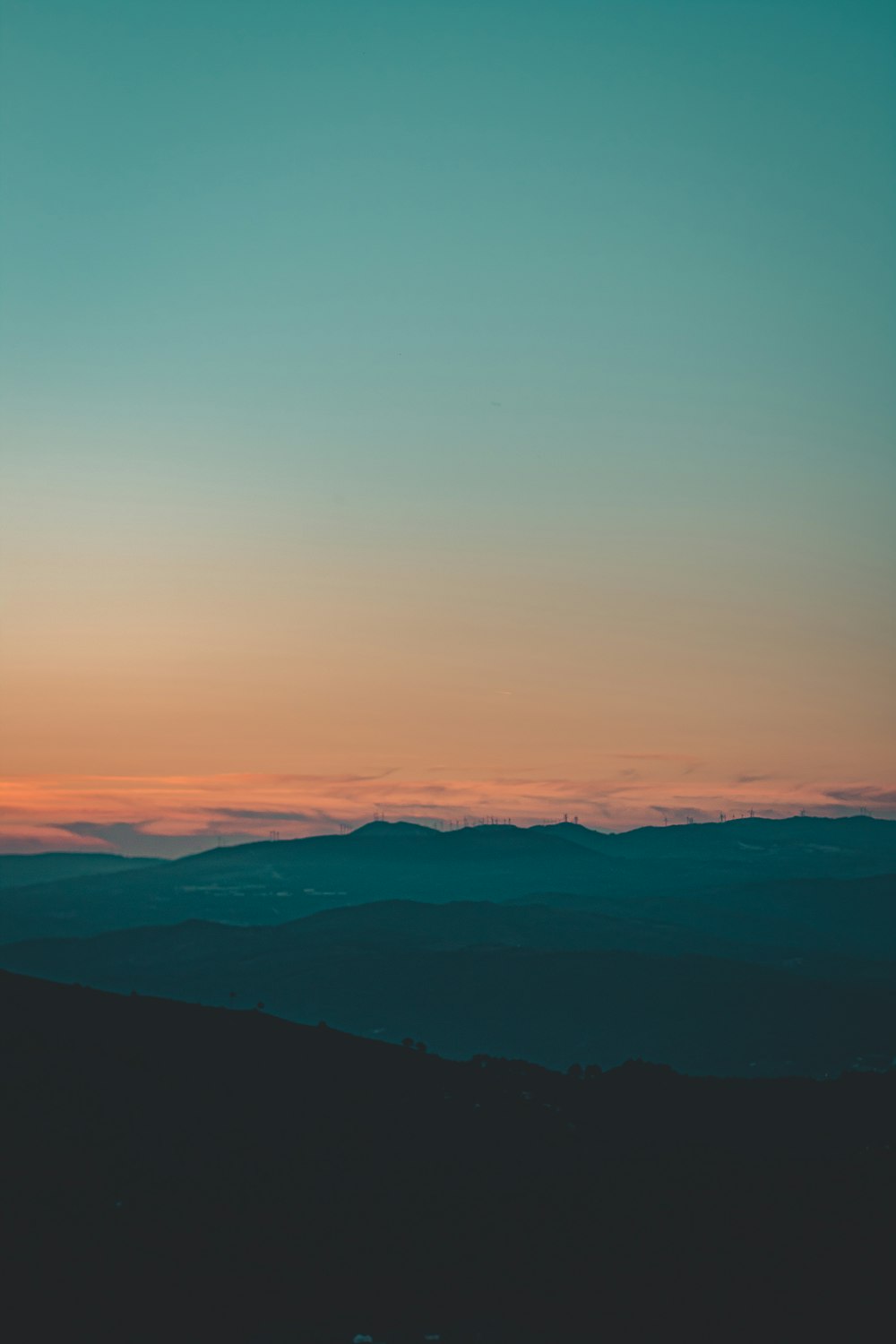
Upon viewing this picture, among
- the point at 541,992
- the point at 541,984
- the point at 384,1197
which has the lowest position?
the point at 541,992

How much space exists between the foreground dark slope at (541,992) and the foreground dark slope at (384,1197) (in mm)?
51297

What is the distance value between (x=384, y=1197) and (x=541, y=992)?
9333 centimetres

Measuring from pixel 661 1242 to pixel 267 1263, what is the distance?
8.04 metres

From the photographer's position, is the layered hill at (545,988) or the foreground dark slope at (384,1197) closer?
the foreground dark slope at (384,1197)

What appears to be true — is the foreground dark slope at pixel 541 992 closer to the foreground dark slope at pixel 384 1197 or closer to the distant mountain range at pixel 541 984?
the distant mountain range at pixel 541 984

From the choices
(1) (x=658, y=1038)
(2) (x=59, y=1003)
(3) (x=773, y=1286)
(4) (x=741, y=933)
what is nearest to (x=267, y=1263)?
(3) (x=773, y=1286)

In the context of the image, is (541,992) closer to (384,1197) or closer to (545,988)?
(545,988)

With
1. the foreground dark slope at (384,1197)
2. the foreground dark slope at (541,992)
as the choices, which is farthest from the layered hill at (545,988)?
the foreground dark slope at (384,1197)

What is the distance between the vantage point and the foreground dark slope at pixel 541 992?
333 feet

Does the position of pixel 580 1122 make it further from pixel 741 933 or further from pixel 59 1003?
pixel 741 933

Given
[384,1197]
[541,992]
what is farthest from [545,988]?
[384,1197]

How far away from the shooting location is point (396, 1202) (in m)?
25.8

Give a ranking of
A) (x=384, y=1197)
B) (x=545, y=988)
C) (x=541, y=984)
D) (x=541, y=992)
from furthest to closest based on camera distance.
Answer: (x=541, y=984) < (x=545, y=988) < (x=541, y=992) < (x=384, y=1197)

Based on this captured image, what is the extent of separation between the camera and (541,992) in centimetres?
11669
